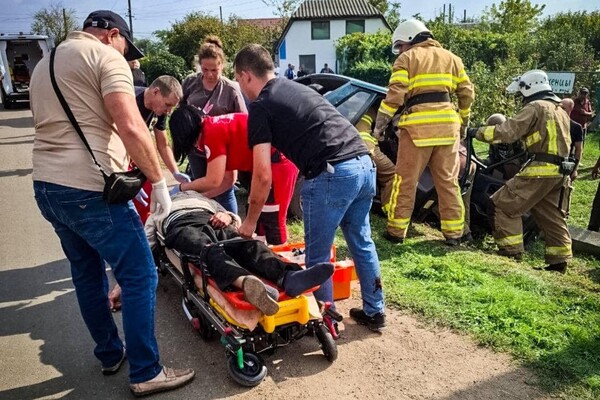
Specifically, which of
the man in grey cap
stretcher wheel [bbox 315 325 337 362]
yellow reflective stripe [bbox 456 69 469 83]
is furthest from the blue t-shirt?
yellow reflective stripe [bbox 456 69 469 83]

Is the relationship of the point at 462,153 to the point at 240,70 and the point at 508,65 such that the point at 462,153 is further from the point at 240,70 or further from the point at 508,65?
the point at 508,65

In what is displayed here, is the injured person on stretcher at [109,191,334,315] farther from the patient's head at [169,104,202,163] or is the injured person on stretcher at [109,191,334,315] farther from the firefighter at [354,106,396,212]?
the firefighter at [354,106,396,212]

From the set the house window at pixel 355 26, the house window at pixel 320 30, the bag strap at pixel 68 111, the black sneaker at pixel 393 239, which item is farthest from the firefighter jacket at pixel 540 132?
the house window at pixel 355 26

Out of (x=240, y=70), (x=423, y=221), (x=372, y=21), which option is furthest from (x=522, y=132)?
(x=372, y=21)

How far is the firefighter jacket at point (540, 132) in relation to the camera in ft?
17.7

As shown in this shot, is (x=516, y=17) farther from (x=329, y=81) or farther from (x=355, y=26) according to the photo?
(x=329, y=81)

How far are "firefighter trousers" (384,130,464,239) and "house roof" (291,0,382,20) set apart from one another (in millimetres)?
37604

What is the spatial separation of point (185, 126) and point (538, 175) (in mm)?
3723

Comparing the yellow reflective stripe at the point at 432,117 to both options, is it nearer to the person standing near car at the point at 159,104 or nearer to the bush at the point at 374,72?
the person standing near car at the point at 159,104

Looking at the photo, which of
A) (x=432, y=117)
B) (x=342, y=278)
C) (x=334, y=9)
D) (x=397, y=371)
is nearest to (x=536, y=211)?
(x=432, y=117)

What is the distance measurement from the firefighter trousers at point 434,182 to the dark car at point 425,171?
453 millimetres

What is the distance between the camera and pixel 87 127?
2576 millimetres

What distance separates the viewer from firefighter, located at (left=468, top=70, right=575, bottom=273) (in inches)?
214

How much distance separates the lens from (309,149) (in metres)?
3.18
